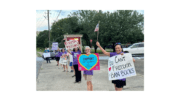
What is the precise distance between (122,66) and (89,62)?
4.00ft

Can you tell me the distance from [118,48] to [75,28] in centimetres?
2417

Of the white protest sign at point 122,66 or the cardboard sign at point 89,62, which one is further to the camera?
the cardboard sign at point 89,62

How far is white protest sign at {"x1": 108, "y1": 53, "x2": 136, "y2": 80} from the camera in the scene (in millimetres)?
4102

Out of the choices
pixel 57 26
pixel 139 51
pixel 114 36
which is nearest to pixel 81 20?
pixel 57 26

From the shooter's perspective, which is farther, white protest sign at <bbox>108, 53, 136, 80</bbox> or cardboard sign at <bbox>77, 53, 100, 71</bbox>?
cardboard sign at <bbox>77, 53, 100, 71</bbox>

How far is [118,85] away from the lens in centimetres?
409

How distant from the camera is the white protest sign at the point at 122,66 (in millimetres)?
4102

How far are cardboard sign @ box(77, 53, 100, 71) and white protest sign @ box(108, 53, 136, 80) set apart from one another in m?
0.78

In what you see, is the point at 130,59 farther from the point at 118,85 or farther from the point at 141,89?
the point at 141,89

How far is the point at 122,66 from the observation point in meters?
4.18

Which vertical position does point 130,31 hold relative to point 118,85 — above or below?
above

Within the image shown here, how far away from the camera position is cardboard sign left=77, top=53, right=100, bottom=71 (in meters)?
4.90

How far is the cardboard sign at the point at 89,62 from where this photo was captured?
4902 millimetres

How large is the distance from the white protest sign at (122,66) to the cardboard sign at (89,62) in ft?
2.57
